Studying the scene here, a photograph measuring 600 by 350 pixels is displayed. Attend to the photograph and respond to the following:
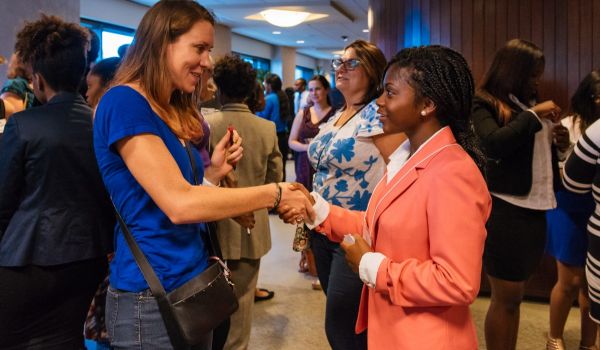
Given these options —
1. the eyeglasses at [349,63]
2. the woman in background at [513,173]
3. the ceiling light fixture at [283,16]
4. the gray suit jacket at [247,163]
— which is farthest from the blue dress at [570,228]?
the ceiling light fixture at [283,16]

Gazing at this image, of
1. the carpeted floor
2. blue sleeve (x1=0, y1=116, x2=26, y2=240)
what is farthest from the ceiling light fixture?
blue sleeve (x1=0, y1=116, x2=26, y2=240)

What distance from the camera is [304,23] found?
12031 mm

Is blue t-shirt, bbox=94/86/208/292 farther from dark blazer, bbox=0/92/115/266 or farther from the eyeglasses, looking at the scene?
the eyeglasses

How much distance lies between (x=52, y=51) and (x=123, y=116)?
73 cm

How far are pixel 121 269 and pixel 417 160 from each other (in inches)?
32.0

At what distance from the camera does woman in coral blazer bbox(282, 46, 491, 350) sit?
1250 millimetres

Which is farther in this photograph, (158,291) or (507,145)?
(507,145)

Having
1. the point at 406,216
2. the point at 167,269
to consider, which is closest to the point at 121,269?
the point at 167,269

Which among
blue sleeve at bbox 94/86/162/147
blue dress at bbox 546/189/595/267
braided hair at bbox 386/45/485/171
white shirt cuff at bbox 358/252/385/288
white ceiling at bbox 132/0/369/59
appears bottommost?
blue dress at bbox 546/189/595/267

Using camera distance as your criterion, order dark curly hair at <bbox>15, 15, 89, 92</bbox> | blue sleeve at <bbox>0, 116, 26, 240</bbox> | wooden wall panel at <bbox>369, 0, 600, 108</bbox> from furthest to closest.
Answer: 1. wooden wall panel at <bbox>369, 0, 600, 108</bbox>
2. dark curly hair at <bbox>15, 15, 89, 92</bbox>
3. blue sleeve at <bbox>0, 116, 26, 240</bbox>

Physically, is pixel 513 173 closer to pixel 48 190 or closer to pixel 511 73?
pixel 511 73

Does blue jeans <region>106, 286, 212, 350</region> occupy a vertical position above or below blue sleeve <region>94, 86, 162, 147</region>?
below

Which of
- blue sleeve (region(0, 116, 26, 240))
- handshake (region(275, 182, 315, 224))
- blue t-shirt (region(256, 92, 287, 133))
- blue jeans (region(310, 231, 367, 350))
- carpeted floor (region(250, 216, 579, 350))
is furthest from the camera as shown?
blue t-shirt (region(256, 92, 287, 133))

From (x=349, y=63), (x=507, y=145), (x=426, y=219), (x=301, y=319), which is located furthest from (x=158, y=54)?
(x=301, y=319)
